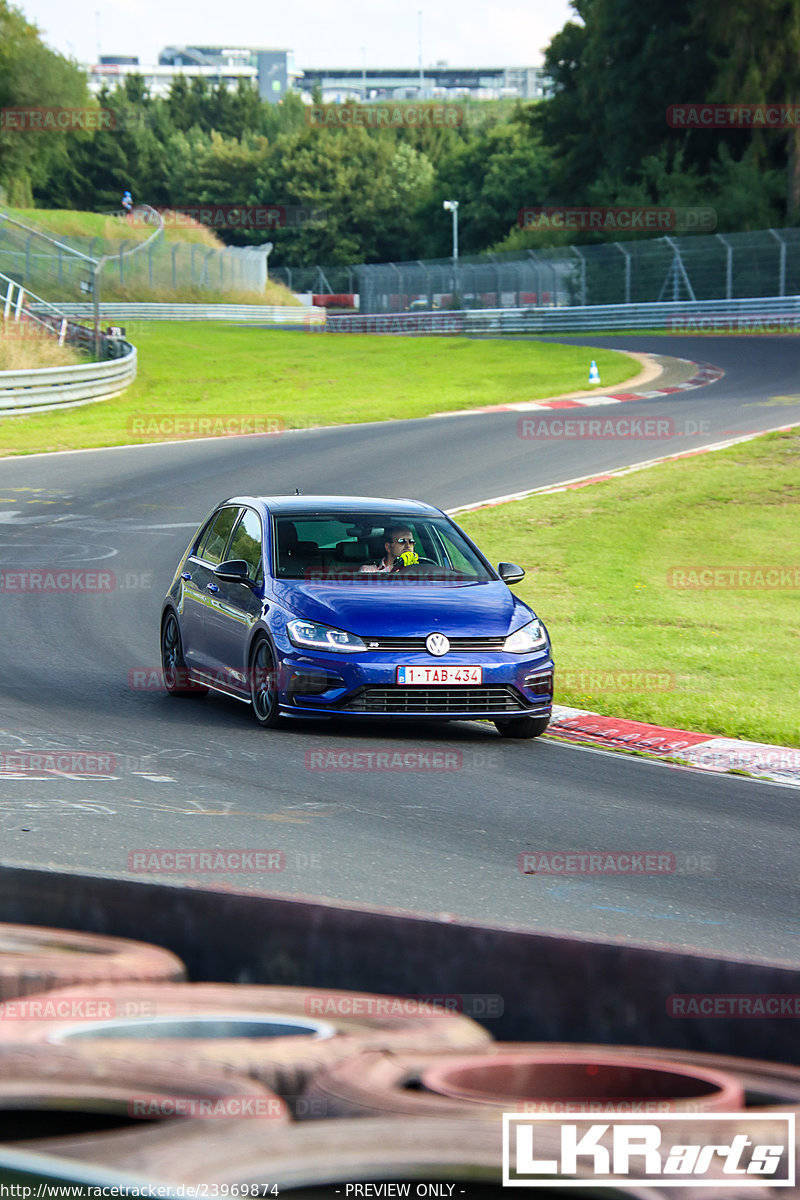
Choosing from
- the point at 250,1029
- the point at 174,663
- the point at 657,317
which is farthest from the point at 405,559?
the point at 657,317

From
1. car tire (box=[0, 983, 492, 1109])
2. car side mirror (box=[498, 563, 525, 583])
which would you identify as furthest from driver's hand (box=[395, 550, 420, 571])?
car tire (box=[0, 983, 492, 1109])

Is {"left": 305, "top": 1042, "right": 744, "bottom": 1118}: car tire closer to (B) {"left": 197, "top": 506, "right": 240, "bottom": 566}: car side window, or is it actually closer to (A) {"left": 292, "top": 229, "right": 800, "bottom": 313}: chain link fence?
(B) {"left": 197, "top": 506, "right": 240, "bottom": 566}: car side window

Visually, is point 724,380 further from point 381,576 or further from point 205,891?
point 205,891

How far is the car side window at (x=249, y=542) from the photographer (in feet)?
36.3

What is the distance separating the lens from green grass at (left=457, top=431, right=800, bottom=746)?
11.7m

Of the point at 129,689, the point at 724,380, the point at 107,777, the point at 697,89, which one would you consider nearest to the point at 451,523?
the point at 129,689

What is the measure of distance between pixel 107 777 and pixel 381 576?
290 centimetres

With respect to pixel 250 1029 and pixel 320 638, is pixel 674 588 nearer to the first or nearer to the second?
pixel 320 638

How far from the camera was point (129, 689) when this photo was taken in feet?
38.3

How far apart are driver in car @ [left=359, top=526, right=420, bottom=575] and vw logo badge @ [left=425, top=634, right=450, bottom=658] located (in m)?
1.11

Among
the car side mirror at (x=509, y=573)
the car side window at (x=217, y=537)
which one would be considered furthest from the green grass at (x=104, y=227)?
the car side mirror at (x=509, y=573)

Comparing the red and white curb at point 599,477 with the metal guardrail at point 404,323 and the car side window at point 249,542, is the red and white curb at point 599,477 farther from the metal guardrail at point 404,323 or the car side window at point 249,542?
the metal guardrail at point 404,323

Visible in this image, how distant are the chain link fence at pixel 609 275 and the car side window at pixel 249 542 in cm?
4292

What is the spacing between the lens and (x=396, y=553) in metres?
11.1
